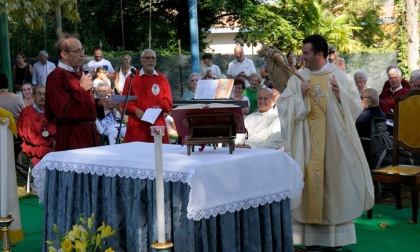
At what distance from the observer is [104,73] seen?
1662 cm

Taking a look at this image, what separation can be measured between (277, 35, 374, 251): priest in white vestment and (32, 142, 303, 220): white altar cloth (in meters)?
1.16

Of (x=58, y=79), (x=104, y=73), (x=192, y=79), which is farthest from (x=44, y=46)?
(x=58, y=79)

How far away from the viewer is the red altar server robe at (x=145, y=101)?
9.15 metres

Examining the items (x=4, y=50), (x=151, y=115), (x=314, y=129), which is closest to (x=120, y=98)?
(x=151, y=115)

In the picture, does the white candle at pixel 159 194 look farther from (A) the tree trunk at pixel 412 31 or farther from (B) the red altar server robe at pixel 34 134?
(A) the tree trunk at pixel 412 31

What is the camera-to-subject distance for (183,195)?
190 inches

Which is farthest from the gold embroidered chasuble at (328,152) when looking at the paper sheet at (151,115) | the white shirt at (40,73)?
the white shirt at (40,73)

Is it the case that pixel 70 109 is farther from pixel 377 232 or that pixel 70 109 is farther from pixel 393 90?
pixel 393 90

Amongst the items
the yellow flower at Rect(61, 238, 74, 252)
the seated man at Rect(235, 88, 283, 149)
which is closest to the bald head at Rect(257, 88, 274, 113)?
the seated man at Rect(235, 88, 283, 149)

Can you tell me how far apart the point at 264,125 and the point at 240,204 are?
3.67 m

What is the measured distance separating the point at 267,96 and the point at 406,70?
51.6 ft

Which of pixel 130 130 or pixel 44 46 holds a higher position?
pixel 44 46

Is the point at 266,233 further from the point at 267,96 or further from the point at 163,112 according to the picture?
the point at 163,112

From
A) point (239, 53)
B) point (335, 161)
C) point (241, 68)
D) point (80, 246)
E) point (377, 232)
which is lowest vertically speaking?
point (377, 232)
